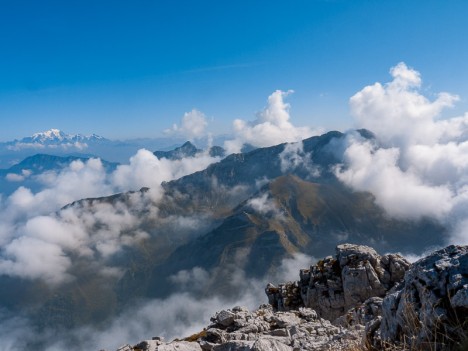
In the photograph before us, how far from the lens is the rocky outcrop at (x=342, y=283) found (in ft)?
201

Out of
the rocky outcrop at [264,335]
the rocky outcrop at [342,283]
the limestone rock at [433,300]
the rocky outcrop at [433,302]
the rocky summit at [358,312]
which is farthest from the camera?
the rocky outcrop at [342,283]

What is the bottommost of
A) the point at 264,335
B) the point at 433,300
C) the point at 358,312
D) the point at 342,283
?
the point at 342,283

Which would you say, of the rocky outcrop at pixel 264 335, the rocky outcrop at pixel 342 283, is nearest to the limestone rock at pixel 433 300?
the rocky outcrop at pixel 264 335

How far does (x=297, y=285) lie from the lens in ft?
233

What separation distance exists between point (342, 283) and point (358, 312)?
29597 millimetres

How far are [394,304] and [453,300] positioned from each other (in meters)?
2.92

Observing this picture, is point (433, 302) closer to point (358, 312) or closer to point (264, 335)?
point (264, 335)

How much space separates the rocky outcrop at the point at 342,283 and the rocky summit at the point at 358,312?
0.17 metres

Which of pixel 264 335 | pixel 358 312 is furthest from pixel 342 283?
pixel 264 335

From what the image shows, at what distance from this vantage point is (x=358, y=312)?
37.0m

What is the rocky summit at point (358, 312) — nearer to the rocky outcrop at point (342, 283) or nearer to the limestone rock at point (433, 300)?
the limestone rock at point (433, 300)

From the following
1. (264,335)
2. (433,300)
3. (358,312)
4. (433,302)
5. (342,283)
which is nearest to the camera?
(433,302)

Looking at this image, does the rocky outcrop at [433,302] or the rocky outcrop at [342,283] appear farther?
the rocky outcrop at [342,283]

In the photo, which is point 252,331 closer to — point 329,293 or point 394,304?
point 394,304
